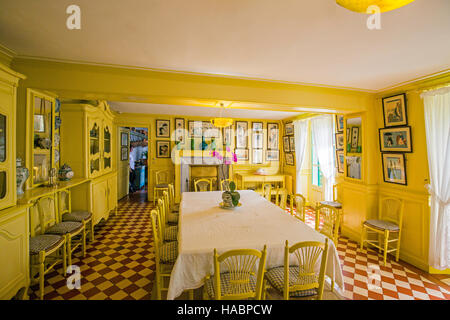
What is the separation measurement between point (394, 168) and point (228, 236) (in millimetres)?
3044

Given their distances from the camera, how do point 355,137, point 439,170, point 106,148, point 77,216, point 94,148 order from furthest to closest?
point 106,148
point 94,148
point 355,137
point 77,216
point 439,170

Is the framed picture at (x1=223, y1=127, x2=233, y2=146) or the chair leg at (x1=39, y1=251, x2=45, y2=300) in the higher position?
the framed picture at (x1=223, y1=127, x2=233, y2=146)

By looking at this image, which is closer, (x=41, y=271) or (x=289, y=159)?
(x=41, y=271)

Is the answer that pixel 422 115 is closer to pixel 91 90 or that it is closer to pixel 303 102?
pixel 303 102

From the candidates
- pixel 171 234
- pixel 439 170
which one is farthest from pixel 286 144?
pixel 171 234

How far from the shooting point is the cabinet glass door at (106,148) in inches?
182

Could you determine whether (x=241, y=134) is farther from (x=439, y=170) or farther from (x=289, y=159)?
(x=439, y=170)

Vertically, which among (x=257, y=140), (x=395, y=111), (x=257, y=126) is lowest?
(x=257, y=140)

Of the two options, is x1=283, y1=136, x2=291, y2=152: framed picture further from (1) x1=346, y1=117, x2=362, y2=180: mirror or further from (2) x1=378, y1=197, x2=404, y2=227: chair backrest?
(2) x1=378, y1=197, x2=404, y2=227: chair backrest

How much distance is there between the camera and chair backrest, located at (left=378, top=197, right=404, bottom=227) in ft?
10.8

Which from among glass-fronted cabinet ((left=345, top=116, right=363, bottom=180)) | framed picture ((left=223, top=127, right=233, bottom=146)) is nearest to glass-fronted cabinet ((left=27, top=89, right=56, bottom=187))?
framed picture ((left=223, top=127, right=233, bottom=146))

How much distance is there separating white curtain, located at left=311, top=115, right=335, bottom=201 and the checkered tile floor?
1.45 metres

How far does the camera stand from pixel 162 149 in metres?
6.58

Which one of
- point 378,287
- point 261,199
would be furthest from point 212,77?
point 378,287
